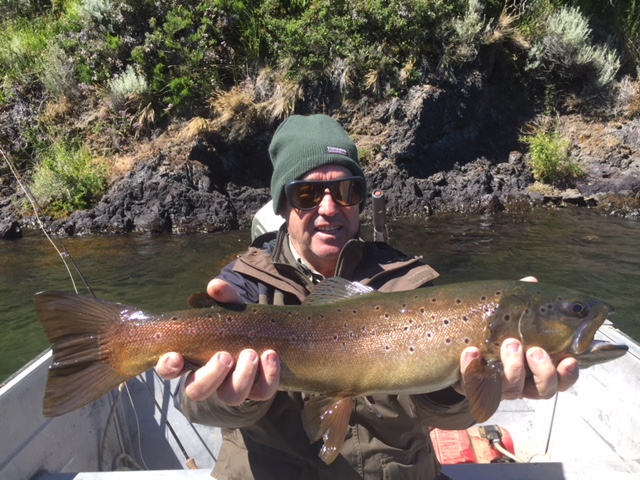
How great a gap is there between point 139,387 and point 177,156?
10747mm

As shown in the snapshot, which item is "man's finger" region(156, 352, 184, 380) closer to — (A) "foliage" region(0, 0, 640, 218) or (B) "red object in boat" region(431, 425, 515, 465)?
(B) "red object in boat" region(431, 425, 515, 465)

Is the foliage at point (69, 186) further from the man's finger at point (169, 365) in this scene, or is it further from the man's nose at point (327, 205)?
the man's finger at point (169, 365)

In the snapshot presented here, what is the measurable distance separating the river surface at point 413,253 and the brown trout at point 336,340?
6021mm

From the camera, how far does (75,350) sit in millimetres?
2396

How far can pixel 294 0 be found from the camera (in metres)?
16.2

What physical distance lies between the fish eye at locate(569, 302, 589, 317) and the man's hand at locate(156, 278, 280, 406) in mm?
1411

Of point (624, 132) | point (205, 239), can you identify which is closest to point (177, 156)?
point (205, 239)

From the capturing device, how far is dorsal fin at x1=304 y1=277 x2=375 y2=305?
2668mm

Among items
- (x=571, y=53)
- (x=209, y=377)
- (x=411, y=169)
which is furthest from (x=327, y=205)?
(x=571, y=53)

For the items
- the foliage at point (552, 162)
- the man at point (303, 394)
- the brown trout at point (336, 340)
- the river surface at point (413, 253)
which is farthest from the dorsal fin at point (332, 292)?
the foliage at point (552, 162)

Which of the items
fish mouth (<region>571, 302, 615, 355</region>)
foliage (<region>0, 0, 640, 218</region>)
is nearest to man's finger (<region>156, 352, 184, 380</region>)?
fish mouth (<region>571, 302, 615, 355</region>)

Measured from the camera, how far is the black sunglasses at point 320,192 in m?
3.09

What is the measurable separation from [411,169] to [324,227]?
1203 centimetres

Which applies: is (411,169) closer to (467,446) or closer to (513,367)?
(467,446)
